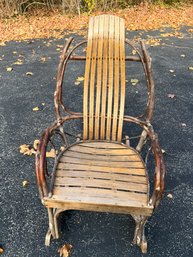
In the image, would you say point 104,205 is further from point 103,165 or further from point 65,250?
point 65,250

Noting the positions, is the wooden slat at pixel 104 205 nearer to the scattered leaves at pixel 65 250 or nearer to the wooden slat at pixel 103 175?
the wooden slat at pixel 103 175

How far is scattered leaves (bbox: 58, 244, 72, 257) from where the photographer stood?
7.30 feet

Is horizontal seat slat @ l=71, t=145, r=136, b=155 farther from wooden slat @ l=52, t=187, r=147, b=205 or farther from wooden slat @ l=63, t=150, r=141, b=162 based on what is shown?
wooden slat @ l=52, t=187, r=147, b=205

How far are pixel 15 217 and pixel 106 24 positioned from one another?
6.47 feet

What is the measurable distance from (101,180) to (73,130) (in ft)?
4.78

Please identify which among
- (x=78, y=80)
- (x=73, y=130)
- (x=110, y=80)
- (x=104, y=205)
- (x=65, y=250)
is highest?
(x=110, y=80)

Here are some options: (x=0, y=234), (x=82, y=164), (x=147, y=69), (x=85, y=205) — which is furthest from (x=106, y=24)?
(x=0, y=234)

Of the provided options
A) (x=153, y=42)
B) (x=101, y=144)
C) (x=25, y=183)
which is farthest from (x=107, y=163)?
(x=153, y=42)

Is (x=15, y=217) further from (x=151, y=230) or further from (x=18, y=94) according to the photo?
(x=18, y=94)

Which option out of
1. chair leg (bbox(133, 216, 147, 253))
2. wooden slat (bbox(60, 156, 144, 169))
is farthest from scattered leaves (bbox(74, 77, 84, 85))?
chair leg (bbox(133, 216, 147, 253))

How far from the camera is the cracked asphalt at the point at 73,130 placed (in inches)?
91.5

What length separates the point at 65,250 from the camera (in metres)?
2.24

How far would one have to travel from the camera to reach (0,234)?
2.39 m

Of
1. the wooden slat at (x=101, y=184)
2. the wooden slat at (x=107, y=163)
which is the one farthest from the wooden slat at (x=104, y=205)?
the wooden slat at (x=107, y=163)
